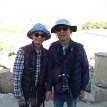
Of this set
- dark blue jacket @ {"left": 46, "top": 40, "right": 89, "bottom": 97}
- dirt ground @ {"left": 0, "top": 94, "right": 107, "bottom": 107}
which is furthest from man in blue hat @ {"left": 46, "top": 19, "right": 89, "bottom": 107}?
dirt ground @ {"left": 0, "top": 94, "right": 107, "bottom": 107}

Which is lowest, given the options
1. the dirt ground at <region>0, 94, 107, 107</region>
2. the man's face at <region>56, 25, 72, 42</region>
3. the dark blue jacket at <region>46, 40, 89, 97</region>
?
the dirt ground at <region>0, 94, 107, 107</region>

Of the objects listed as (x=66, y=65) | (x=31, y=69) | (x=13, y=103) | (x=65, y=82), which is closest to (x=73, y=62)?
(x=66, y=65)

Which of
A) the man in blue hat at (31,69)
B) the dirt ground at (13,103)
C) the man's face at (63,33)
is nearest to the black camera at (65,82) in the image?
the man in blue hat at (31,69)

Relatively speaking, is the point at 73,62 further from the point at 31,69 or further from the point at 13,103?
the point at 13,103

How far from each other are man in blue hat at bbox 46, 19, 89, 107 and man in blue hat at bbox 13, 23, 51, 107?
95mm

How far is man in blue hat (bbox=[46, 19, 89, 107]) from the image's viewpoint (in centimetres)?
362

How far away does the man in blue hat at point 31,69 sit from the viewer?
3564mm

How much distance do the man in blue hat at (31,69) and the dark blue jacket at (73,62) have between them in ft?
0.29

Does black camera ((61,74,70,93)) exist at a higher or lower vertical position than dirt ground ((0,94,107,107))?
higher

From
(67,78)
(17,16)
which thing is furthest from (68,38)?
(17,16)

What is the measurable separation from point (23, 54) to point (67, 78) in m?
0.58

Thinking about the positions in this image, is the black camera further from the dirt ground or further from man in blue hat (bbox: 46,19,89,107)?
the dirt ground

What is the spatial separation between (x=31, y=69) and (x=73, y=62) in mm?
498

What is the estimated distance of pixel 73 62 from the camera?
3.63 metres
